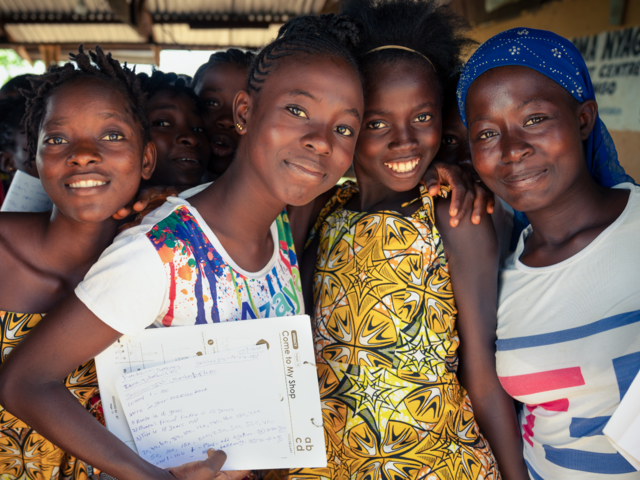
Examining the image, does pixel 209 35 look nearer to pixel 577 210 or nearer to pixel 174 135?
pixel 174 135

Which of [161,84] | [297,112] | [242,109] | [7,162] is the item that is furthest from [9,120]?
[297,112]

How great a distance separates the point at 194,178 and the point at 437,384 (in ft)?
4.97

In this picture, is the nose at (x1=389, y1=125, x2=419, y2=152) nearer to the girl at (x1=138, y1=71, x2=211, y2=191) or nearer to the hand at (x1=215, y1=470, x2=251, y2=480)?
the girl at (x1=138, y1=71, x2=211, y2=191)

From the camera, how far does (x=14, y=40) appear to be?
7.82 metres

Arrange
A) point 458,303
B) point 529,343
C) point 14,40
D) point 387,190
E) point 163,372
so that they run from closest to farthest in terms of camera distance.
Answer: point 163,372
point 529,343
point 458,303
point 387,190
point 14,40

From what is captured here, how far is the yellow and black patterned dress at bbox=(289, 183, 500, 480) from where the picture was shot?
5.18ft

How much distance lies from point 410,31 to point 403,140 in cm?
47

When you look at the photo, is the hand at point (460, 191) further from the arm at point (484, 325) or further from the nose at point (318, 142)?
the nose at point (318, 142)

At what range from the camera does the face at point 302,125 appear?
150 cm

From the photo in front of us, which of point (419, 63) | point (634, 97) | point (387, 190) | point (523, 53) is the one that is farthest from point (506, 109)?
point (634, 97)

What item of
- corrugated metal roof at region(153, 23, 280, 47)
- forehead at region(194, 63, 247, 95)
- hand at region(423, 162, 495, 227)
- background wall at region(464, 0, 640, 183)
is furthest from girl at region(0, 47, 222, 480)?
corrugated metal roof at region(153, 23, 280, 47)

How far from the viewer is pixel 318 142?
1479mm

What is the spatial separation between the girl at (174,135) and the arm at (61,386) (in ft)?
3.77

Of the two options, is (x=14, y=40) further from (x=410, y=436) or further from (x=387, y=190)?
(x=410, y=436)
